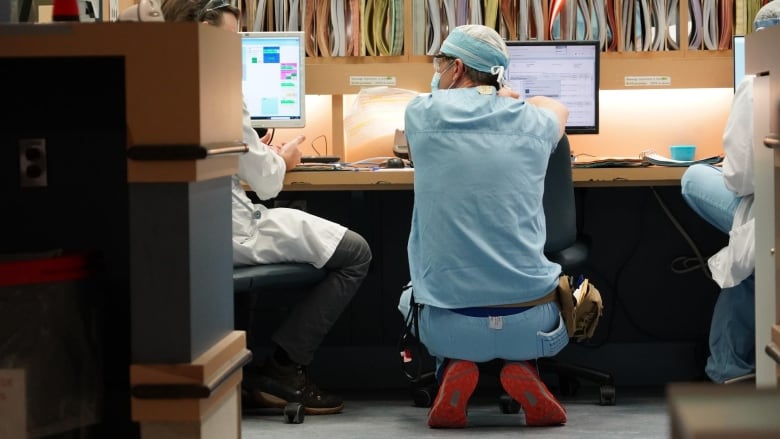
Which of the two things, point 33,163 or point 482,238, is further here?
point 482,238

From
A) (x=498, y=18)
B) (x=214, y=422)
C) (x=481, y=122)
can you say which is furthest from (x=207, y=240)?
(x=498, y=18)

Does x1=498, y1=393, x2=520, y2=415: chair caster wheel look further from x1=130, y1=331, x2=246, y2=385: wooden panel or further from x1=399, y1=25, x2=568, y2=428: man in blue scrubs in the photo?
x1=130, y1=331, x2=246, y2=385: wooden panel

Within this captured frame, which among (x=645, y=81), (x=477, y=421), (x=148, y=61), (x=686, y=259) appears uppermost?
(x=645, y=81)

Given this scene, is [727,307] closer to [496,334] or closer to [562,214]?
[562,214]

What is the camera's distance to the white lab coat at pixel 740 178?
9.61 ft

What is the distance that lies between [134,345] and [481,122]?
5.46 feet

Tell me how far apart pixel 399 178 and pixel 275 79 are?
802 millimetres

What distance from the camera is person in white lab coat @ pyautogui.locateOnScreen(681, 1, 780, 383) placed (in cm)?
295

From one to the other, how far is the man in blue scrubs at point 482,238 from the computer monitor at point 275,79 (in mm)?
974

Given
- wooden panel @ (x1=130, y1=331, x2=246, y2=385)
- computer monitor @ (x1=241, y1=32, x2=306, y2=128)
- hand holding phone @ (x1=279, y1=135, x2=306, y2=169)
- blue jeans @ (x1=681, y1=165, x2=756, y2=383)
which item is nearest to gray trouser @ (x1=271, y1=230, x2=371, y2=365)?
hand holding phone @ (x1=279, y1=135, x2=306, y2=169)

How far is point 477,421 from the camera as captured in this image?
3.18 metres

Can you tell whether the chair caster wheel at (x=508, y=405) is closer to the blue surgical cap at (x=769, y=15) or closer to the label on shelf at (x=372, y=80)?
the label on shelf at (x=372, y=80)

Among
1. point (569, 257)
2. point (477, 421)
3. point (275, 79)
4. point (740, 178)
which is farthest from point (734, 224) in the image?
point (275, 79)

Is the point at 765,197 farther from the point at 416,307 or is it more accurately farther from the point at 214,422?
the point at 416,307
